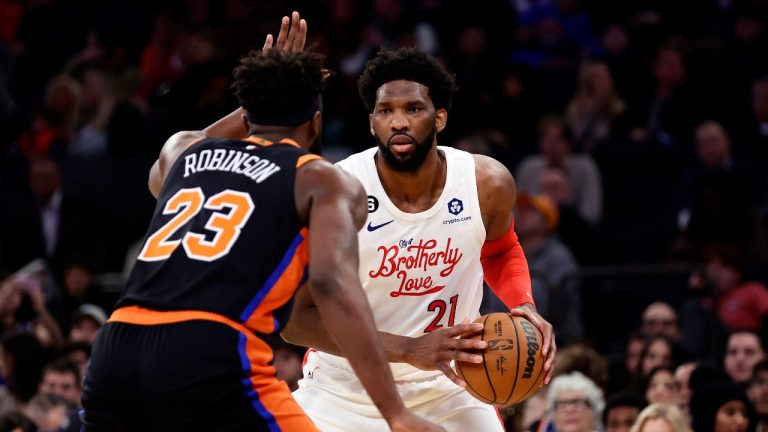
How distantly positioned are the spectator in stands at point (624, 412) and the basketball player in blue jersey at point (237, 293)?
15.3 feet

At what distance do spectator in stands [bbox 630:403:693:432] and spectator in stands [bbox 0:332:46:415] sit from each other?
15.9 ft

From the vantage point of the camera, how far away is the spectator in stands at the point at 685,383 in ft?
31.9

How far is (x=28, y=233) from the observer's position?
42.6ft

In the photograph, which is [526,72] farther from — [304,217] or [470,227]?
[304,217]

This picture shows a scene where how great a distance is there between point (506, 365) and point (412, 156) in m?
1.18

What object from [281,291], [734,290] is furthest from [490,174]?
[734,290]

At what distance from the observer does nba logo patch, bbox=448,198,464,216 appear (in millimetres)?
6484

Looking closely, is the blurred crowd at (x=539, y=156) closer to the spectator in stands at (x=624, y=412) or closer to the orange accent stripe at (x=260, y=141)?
the spectator in stands at (x=624, y=412)

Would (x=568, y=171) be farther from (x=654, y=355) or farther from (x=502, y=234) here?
(x=502, y=234)

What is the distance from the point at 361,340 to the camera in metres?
4.60

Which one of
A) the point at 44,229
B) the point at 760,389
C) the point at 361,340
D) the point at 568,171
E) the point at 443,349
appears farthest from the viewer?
the point at 44,229

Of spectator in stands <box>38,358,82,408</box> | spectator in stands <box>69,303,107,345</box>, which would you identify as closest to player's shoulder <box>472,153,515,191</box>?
spectator in stands <box>38,358,82,408</box>

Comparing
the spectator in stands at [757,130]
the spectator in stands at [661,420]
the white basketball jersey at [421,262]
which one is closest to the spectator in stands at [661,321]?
the spectator in stands at [661,420]

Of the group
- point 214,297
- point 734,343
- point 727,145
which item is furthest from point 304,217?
point 727,145
